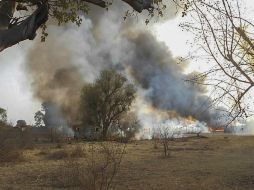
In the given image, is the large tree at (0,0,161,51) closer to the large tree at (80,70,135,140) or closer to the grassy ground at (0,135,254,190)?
the grassy ground at (0,135,254,190)

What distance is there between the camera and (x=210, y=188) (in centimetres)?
1378

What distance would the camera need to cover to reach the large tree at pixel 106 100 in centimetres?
4853

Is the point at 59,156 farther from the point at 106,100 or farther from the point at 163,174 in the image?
the point at 106,100

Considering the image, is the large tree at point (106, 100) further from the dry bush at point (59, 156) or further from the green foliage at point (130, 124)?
the dry bush at point (59, 156)

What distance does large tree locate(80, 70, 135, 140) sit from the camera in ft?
159

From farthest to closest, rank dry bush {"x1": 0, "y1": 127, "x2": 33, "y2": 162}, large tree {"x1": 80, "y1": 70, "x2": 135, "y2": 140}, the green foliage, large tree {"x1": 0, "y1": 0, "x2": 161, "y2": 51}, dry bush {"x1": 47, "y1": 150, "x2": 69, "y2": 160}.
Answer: large tree {"x1": 80, "y1": 70, "x2": 135, "y2": 140} → the green foliage → dry bush {"x1": 47, "y1": 150, "x2": 69, "y2": 160} → dry bush {"x1": 0, "y1": 127, "x2": 33, "y2": 162} → large tree {"x1": 0, "y1": 0, "x2": 161, "y2": 51}

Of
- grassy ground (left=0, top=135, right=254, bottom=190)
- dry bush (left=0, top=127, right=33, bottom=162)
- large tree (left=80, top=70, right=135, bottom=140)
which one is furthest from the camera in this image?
large tree (left=80, top=70, right=135, bottom=140)

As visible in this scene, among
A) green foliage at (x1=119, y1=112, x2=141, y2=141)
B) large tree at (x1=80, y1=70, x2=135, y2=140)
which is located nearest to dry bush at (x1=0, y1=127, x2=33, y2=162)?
green foliage at (x1=119, y1=112, x2=141, y2=141)

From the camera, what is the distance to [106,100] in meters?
48.9

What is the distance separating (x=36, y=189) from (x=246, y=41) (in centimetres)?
764

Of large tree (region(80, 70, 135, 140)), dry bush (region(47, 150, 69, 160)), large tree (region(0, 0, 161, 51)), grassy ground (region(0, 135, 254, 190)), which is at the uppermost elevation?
large tree (region(80, 70, 135, 140))

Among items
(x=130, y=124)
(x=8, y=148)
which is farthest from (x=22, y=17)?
(x=130, y=124)

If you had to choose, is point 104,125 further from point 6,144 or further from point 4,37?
point 4,37

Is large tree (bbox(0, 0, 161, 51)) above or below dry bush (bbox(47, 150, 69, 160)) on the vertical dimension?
above
